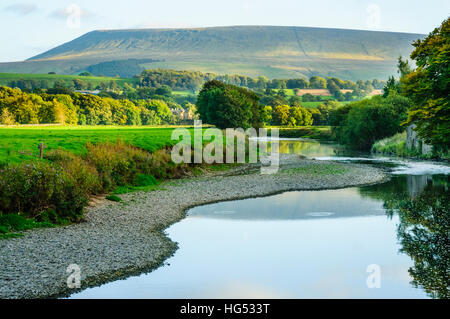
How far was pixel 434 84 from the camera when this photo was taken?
117ft

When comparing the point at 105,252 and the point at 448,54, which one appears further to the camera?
the point at 448,54

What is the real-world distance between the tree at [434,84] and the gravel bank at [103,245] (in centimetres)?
1440

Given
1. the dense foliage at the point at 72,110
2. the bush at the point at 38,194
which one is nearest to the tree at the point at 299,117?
the dense foliage at the point at 72,110

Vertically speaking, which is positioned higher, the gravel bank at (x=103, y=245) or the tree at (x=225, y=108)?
the tree at (x=225, y=108)

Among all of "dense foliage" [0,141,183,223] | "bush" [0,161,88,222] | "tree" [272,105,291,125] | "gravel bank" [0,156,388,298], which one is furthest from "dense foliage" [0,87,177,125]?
"bush" [0,161,88,222]

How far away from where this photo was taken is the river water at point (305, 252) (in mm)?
Result: 12891

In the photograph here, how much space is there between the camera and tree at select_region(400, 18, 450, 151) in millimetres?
34344

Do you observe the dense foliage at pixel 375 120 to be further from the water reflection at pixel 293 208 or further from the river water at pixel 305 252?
the river water at pixel 305 252

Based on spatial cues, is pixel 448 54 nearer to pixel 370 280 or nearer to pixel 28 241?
pixel 370 280

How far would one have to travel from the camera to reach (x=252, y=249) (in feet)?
56.2

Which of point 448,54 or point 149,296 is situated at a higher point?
point 448,54
